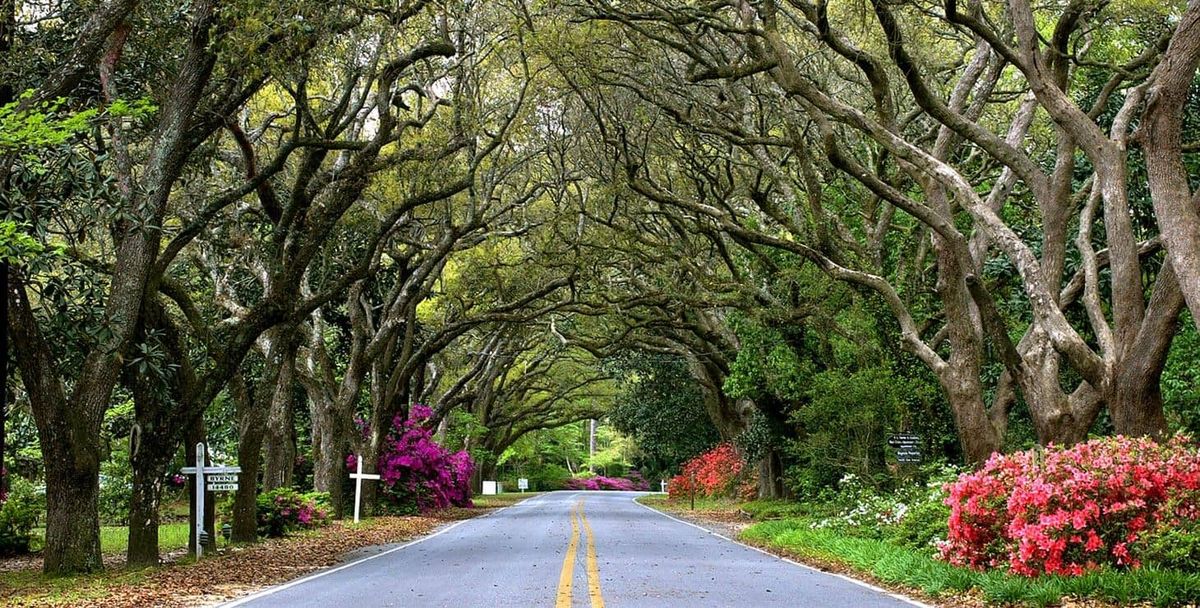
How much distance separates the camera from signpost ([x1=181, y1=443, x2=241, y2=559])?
1506 centimetres

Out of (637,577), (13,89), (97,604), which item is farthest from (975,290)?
(13,89)

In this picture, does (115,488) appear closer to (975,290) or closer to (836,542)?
(836,542)

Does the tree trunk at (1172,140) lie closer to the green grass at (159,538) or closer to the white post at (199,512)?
the white post at (199,512)

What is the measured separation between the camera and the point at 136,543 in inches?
539

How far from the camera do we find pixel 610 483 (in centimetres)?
7888

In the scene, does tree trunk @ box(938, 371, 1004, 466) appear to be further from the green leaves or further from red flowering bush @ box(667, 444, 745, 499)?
red flowering bush @ box(667, 444, 745, 499)

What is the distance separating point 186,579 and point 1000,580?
8.93 metres

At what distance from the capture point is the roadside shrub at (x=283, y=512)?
1975cm

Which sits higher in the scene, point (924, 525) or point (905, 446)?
point (905, 446)

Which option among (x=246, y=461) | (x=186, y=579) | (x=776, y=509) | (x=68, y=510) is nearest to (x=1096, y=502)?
(x=186, y=579)

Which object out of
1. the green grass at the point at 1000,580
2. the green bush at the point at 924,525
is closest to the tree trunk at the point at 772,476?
the green grass at the point at 1000,580

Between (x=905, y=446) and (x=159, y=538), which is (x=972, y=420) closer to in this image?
(x=905, y=446)

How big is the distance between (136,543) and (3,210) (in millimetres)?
5080

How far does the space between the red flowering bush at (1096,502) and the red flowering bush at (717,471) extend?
26.9 m
